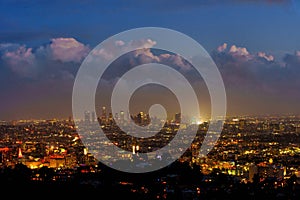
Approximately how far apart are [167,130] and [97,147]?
14.8 ft

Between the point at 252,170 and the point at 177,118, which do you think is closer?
the point at 252,170

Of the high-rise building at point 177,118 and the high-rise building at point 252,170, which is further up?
the high-rise building at point 177,118

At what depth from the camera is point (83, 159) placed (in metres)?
22.8

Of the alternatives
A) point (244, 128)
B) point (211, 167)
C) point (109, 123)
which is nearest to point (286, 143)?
point (244, 128)

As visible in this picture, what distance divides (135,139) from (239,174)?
11218 millimetres

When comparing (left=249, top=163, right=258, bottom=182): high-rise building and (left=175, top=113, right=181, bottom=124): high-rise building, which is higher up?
(left=175, top=113, right=181, bottom=124): high-rise building

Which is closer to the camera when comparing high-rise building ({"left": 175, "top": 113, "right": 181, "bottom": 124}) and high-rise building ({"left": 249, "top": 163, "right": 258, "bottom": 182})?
high-rise building ({"left": 249, "top": 163, "right": 258, "bottom": 182})

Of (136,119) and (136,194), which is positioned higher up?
(136,119)

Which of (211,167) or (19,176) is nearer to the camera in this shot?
(19,176)

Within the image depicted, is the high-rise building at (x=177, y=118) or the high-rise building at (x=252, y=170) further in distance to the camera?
the high-rise building at (x=177, y=118)

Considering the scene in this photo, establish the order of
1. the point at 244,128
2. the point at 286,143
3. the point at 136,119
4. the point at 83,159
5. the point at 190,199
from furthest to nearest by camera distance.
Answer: the point at 244,128 < the point at 286,143 < the point at 136,119 < the point at 83,159 < the point at 190,199

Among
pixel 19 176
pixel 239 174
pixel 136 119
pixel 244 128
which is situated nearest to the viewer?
pixel 19 176

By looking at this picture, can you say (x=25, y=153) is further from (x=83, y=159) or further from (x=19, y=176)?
(x=19, y=176)

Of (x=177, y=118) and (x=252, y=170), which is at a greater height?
(x=177, y=118)
